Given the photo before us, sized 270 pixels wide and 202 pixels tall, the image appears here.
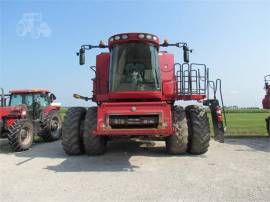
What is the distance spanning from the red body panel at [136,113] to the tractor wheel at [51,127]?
19.7 feet

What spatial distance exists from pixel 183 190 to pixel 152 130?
234 centimetres

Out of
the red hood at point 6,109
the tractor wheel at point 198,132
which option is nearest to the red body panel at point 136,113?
the tractor wheel at point 198,132

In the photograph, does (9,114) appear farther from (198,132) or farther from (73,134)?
(198,132)

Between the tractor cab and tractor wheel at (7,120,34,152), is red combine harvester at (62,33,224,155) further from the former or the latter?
the tractor cab

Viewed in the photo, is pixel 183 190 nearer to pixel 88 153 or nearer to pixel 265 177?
pixel 265 177

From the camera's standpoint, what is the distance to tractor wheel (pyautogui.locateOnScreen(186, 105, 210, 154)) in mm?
9062

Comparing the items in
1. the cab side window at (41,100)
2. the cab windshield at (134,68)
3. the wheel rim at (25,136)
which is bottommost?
the wheel rim at (25,136)

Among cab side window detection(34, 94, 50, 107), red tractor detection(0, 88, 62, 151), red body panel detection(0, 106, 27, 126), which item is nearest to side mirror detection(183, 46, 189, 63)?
red tractor detection(0, 88, 62, 151)

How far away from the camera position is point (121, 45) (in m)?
9.32

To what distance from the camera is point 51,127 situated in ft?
46.0

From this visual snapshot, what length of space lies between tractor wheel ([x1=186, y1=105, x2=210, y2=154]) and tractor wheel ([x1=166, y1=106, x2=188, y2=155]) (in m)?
0.29

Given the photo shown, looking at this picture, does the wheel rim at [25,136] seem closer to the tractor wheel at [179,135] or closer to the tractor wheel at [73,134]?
the tractor wheel at [73,134]

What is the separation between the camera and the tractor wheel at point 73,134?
30.4 feet

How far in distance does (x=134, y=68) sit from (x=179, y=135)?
2.22 metres
